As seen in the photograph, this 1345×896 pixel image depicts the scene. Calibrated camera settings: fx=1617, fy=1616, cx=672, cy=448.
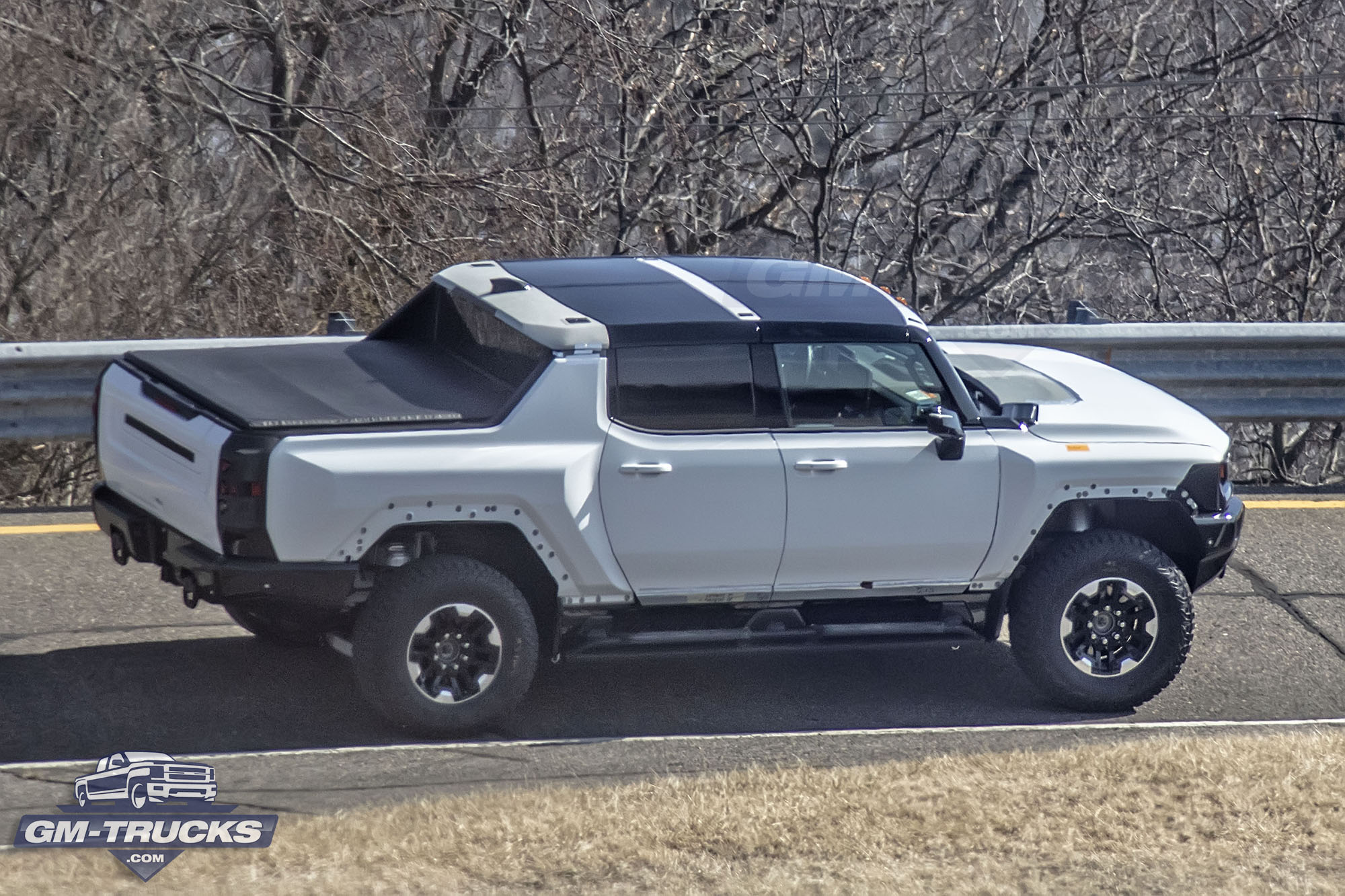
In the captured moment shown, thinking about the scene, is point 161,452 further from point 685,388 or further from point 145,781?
point 685,388

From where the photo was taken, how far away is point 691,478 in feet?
19.3

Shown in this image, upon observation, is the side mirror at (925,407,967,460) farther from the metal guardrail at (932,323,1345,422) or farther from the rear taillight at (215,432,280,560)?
the metal guardrail at (932,323,1345,422)

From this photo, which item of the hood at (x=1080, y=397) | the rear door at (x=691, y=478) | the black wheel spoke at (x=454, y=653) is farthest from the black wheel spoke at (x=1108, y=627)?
the black wheel spoke at (x=454, y=653)

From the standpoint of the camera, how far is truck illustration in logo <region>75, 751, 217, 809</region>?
530 cm

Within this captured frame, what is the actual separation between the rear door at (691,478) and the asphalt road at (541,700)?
421mm

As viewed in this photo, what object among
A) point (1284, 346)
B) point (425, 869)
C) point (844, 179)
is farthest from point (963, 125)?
point (425, 869)

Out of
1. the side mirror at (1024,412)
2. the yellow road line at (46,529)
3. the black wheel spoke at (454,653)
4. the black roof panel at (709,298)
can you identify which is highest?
the black roof panel at (709,298)

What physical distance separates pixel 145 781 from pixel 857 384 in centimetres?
293

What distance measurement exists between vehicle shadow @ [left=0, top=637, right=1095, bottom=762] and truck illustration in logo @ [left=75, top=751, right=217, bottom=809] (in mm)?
207

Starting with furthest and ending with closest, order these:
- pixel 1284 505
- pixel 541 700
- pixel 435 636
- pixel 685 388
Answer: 1. pixel 1284 505
2. pixel 541 700
3. pixel 685 388
4. pixel 435 636

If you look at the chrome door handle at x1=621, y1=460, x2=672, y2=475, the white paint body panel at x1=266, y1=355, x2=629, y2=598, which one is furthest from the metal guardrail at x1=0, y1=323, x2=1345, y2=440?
the white paint body panel at x1=266, y1=355, x2=629, y2=598

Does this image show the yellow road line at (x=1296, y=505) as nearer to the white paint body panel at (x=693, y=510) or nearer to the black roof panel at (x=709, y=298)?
the black roof panel at (x=709, y=298)

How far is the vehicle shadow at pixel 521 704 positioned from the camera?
5.96m

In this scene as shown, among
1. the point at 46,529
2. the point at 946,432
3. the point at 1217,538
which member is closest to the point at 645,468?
the point at 946,432
